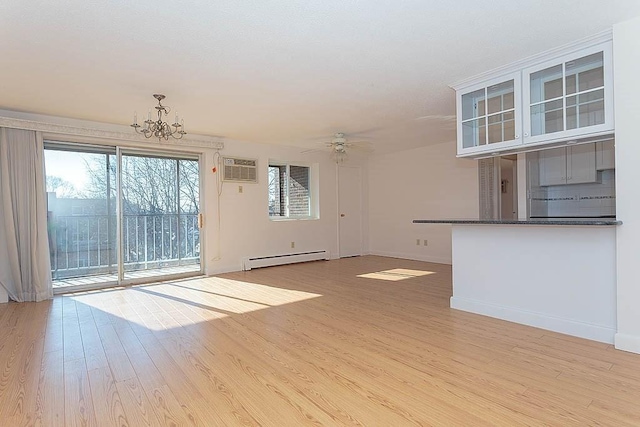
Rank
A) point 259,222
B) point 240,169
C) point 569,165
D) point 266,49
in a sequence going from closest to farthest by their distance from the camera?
1. point 266,49
2. point 569,165
3. point 240,169
4. point 259,222

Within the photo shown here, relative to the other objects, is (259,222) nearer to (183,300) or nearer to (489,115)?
(183,300)

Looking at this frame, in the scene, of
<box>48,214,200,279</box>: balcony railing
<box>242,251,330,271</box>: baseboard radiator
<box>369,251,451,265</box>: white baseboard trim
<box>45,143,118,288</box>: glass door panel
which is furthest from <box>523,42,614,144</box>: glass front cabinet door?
<box>45,143,118,288</box>: glass door panel

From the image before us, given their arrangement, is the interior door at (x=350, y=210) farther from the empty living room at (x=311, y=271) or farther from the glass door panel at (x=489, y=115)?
the glass door panel at (x=489, y=115)

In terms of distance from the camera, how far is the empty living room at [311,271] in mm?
2033

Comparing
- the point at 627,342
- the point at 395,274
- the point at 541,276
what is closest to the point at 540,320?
the point at 541,276

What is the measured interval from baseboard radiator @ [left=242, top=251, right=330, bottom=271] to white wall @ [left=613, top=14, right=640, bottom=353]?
16.6 feet

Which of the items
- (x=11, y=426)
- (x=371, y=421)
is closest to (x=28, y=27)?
(x=11, y=426)

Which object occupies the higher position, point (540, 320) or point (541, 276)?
point (541, 276)

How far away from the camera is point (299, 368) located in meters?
2.31

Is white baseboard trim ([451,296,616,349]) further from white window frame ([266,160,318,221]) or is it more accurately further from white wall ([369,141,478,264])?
white window frame ([266,160,318,221])

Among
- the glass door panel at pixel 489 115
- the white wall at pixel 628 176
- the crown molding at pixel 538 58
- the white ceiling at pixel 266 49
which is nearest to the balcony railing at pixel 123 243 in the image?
the white ceiling at pixel 266 49

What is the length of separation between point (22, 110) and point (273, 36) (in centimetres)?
365

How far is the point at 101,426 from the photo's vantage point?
169 cm

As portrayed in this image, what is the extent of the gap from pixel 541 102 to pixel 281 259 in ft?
16.1
